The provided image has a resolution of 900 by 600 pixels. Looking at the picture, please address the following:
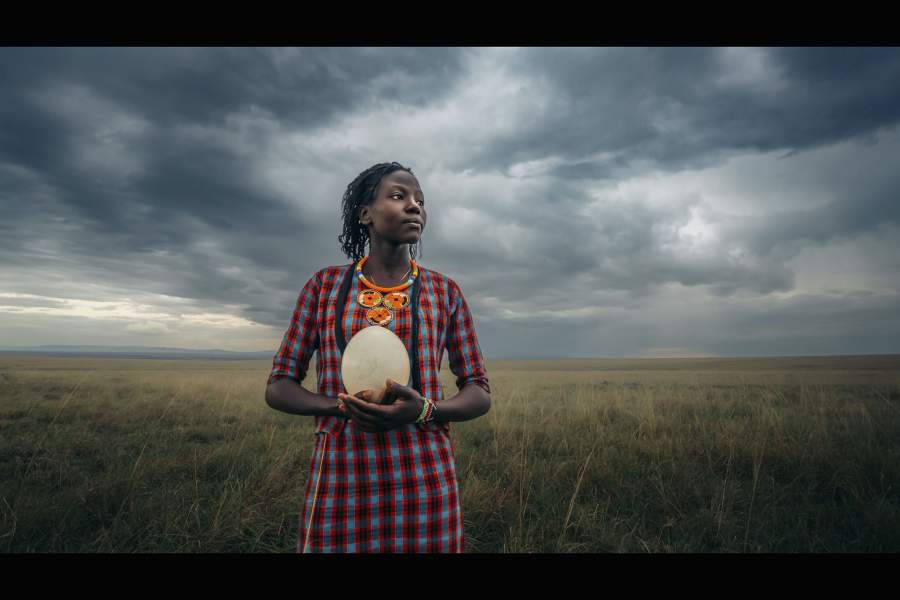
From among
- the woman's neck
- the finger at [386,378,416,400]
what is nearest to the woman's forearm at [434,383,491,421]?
the finger at [386,378,416,400]

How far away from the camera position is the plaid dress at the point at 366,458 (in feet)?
6.18

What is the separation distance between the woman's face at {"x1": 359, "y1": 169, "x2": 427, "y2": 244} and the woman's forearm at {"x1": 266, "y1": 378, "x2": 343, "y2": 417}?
790mm

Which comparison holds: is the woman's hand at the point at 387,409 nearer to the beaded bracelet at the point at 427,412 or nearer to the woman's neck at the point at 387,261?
the beaded bracelet at the point at 427,412

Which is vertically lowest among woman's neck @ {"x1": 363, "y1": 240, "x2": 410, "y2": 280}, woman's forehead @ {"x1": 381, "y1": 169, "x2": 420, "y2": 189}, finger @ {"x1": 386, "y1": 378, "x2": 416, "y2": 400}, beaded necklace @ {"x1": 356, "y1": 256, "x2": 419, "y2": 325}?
finger @ {"x1": 386, "y1": 378, "x2": 416, "y2": 400}

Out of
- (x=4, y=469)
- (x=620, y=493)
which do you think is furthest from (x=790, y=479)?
Answer: (x=4, y=469)

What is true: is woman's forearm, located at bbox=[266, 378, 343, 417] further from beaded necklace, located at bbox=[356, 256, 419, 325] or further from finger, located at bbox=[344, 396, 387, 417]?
beaded necklace, located at bbox=[356, 256, 419, 325]

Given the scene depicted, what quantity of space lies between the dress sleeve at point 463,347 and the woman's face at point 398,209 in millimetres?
383

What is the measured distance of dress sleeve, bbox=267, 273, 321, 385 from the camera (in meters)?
1.96

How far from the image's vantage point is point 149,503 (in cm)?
386

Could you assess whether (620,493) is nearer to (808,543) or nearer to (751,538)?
(751,538)

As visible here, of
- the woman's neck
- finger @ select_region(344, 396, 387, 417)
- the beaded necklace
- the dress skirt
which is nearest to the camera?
finger @ select_region(344, 396, 387, 417)

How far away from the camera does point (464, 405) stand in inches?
76.6

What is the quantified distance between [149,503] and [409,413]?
355 cm

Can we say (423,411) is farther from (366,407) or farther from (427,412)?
(366,407)
